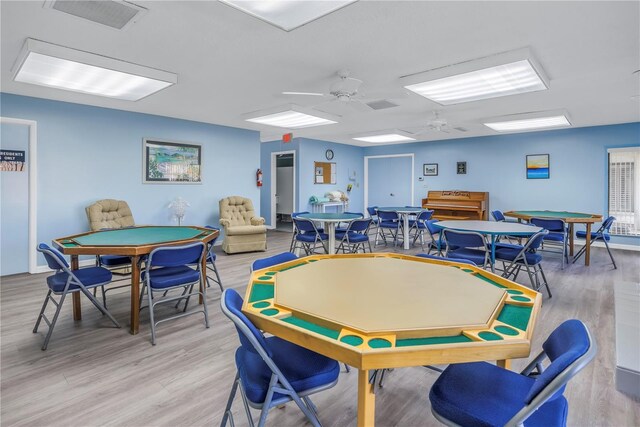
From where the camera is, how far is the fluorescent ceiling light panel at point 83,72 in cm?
310

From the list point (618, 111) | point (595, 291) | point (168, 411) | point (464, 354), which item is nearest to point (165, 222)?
point (168, 411)

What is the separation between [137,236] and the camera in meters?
3.36

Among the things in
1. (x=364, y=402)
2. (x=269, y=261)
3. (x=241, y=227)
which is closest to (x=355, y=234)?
(x=241, y=227)

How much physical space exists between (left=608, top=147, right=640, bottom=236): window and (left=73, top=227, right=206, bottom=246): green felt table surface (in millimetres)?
8291

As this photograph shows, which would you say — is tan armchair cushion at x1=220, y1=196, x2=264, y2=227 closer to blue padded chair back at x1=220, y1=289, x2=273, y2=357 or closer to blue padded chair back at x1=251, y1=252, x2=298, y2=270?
blue padded chair back at x1=251, y1=252, x2=298, y2=270

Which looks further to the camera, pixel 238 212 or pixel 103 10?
pixel 238 212

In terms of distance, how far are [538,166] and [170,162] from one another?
822 centimetres

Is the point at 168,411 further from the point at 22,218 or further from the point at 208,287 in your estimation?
the point at 22,218

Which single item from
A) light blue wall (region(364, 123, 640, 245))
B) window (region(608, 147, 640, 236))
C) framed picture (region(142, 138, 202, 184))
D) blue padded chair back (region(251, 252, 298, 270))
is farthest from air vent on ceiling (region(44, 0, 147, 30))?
window (region(608, 147, 640, 236))

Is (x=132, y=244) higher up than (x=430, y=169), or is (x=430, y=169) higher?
(x=430, y=169)

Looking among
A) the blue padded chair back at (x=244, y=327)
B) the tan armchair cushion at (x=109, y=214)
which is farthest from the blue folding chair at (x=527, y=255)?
the tan armchair cushion at (x=109, y=214)

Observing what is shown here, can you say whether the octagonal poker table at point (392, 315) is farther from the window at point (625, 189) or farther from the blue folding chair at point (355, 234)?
the window at point (625, 189)

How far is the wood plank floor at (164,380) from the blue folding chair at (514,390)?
26.3 inches

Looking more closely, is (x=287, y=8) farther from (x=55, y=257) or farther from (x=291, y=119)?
(x=291, y=119)
